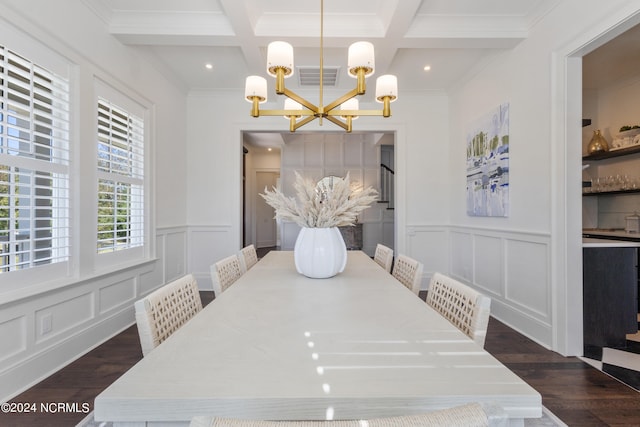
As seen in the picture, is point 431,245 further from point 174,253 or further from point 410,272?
point 174,253

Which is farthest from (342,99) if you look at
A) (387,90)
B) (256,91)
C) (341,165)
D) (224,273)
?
(341,165)

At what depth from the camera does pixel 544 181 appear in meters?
2.52

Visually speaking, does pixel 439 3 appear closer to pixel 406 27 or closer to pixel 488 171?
pixel 406 27

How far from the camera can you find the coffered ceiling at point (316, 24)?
2480 millimetres

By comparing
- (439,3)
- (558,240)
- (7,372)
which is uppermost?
(439,3)

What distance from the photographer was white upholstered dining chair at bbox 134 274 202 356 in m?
0.98

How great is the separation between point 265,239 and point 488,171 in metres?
6.92

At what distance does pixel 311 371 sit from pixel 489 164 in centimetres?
323

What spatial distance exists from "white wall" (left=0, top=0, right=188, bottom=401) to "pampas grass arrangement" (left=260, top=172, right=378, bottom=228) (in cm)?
164

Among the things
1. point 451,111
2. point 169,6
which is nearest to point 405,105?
point 451,111

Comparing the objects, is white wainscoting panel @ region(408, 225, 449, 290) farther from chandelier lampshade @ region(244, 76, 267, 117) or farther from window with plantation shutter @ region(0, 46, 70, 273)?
window with plantation shutter @ region(0, 46, 70, 273)

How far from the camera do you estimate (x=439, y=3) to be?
8.13ft

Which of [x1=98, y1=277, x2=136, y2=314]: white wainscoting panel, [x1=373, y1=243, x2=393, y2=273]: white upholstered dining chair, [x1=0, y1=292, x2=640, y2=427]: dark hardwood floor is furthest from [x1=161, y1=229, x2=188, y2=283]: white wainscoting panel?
[x1=373, y1=243, x2=393, y2=273]: white upholstered dining chair

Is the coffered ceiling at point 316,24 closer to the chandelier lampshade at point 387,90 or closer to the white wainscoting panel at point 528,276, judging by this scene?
the chandelier lampshade at point 387,90
